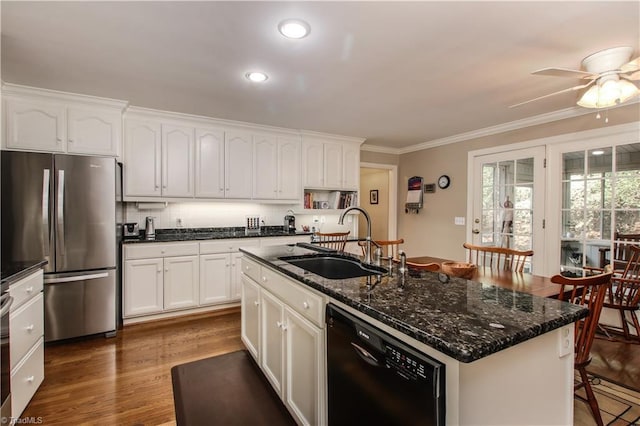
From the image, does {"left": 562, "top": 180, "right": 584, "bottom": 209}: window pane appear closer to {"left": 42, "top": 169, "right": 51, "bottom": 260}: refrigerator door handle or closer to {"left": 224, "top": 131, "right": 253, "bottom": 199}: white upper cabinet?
{"left": 224, "top": 131, "right": 253, "bottom": 199}: white upper cabinet

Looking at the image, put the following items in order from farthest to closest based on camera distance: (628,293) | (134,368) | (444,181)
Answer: (444,181) < (628,293) < (134,368)

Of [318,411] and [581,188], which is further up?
[581,188]

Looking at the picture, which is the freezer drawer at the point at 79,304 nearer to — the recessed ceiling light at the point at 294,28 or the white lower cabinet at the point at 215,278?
the white lower cabinet at the point at 215,278

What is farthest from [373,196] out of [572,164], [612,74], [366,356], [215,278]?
[366,356]

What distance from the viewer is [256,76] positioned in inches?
102

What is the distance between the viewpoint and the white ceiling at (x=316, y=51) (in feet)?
5.74

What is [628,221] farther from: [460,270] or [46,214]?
[46,214]

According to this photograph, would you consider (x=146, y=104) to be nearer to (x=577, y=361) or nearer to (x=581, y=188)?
(x=577, y=361)

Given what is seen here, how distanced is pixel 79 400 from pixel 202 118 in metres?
3.00

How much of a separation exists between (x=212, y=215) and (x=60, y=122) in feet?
6.12

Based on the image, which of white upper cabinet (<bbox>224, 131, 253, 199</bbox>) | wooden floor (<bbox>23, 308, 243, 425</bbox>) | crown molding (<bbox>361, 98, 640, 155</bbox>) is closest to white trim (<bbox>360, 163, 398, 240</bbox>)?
crown molding (<bbox>361, 98, 640, 155</bbox>)

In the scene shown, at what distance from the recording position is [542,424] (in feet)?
3.52

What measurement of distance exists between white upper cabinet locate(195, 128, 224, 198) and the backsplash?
29 centimetres

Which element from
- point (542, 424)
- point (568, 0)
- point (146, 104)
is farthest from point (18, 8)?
point (542, 424)
